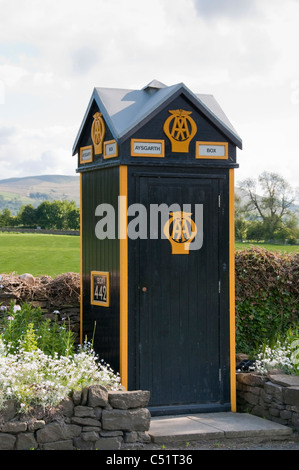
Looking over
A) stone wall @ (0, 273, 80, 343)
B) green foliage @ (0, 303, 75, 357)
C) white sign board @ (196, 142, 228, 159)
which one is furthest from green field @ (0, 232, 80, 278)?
white sign board @ (196, 142, 228, 159)

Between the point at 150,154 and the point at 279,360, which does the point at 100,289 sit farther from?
the point at 279,360

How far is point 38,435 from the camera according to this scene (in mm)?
5746

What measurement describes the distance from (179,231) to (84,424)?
7.58ft

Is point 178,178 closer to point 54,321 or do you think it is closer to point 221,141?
point 221,141

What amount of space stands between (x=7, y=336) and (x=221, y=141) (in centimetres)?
318

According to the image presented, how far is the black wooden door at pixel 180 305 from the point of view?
698 centimetres

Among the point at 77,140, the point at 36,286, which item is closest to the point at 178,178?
the point at 77,140

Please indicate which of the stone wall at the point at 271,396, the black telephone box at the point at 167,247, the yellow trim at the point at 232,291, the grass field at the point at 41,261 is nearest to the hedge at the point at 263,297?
the stone wall at the point at 271,396

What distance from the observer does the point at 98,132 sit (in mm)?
7461

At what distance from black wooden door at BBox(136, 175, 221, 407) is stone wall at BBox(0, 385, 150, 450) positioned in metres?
0.94

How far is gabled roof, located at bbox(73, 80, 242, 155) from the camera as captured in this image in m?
6.96

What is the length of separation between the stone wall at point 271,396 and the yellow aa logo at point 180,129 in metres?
2.67

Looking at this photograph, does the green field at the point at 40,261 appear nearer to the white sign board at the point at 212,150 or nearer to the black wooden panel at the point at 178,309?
the black wooden panel at the point at 178,309

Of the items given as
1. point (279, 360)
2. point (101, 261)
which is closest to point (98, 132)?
point (101, 261)
